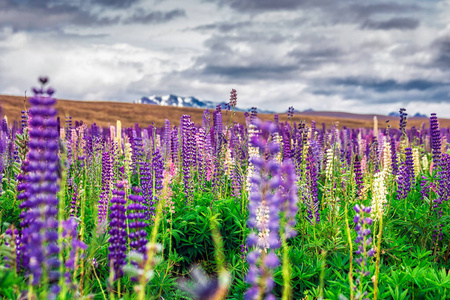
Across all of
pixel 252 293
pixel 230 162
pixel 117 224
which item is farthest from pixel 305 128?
pixel 252 293

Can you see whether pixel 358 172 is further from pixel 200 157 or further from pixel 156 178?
pixel 156 178

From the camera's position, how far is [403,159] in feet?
25.7

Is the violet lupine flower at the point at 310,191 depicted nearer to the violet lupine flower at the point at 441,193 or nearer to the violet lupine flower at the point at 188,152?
the violet lupine flower at the point at 441,193

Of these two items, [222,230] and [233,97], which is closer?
[222,230]

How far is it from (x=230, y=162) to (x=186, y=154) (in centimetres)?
116

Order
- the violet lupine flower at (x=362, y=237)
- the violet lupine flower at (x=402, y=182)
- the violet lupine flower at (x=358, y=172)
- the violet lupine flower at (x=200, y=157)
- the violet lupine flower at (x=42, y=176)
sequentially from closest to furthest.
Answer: the violet lupine flower at (x=42, y=176)
the violet lupine flower at (x=362, y=237)
the violet lupine flower at (x=358, y=172)
the violet lupine flower at (x=402, y=182)
the violet lupine flower at (x=200, y=157)

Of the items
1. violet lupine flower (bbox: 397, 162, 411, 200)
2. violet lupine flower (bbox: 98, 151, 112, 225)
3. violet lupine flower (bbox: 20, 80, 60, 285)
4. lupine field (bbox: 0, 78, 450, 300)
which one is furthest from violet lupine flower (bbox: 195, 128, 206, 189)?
violet lupine flower (bbox: 20, 80, 60, 285)

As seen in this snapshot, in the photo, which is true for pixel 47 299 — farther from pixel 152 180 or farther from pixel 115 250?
pixel 152 180

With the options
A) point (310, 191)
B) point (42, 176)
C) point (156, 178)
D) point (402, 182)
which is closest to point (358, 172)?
point (402, 182)

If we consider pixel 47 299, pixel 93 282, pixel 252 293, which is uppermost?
pixel 252 293

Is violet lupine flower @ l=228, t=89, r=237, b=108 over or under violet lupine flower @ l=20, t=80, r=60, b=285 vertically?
over

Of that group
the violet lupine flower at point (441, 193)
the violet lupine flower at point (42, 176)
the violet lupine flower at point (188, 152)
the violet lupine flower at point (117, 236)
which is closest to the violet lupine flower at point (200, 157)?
the violet lupine flower at point (188, 152)

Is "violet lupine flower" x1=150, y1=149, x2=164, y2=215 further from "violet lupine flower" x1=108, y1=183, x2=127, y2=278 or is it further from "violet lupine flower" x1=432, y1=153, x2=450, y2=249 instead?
"violet lupine flower" x1=432, y1=153, x2=450, y2=249

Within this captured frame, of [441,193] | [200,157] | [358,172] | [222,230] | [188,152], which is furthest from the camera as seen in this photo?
[200,157]
